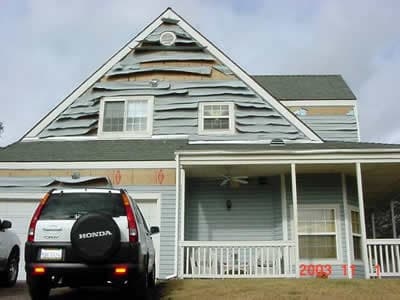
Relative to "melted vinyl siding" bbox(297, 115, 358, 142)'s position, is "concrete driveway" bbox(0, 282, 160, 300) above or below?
below

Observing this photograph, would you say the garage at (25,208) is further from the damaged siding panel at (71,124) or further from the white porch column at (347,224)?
the white porch column at (347,224)

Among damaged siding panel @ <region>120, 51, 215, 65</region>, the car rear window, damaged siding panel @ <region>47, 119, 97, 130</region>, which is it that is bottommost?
the car rear window

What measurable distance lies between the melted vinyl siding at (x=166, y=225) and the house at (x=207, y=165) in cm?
3

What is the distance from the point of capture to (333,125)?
17.7 meters

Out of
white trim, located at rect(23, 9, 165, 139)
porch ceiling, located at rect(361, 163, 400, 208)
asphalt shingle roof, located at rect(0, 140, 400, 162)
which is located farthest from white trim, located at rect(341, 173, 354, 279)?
white trim, located at rect(23, 9, 165, 139)

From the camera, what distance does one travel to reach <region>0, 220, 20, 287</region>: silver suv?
869 cm

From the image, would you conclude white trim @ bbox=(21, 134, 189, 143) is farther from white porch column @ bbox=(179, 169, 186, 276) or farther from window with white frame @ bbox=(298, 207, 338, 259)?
window with white frame @ bbox=(298, 207, 338, 259)

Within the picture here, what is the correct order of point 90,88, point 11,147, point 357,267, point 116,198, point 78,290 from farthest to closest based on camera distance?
point 90,88 < point 11,147 < point 357,267 < point 78,290 < point 116,198

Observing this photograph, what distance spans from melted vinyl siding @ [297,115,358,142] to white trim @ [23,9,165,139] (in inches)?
242

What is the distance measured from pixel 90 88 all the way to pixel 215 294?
911cm

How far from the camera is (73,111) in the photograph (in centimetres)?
1495

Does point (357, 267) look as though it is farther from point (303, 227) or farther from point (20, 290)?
point (20, 290)

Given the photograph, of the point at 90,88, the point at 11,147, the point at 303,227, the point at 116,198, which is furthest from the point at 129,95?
the point at 116,198

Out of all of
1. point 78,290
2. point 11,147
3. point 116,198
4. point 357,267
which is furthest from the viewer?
point 11,147
